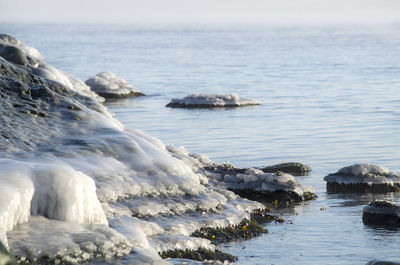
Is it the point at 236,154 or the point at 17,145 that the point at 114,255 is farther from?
the point at 236,154

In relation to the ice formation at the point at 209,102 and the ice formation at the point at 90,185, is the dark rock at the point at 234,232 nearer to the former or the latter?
the ice formation at the point at 90,185

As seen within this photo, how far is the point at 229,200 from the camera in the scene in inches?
561

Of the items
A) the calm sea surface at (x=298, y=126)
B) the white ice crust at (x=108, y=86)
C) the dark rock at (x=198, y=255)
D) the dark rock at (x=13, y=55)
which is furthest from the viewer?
the white ice crust at (x=108, y=86)

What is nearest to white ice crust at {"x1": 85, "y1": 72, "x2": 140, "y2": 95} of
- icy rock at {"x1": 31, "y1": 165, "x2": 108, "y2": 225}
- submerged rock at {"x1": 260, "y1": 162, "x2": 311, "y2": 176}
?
submerged rock at {"x1": 260, "y1": 162, "x2": 311, "y2": 176}

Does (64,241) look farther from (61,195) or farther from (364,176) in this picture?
(364,176)

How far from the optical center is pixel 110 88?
1496 inches

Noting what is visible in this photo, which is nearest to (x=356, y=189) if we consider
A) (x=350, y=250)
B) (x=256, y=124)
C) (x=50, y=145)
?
(x=350, y=250)

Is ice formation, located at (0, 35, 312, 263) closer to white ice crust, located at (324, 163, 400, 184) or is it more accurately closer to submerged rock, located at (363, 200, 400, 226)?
white ice crust, located at (324, 163, 400, 184)

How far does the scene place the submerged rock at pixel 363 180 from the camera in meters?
16.0

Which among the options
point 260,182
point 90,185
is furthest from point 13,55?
point 90,185

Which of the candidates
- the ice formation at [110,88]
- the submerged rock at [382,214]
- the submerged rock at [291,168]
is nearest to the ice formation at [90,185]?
the submerged rock at [291,168]

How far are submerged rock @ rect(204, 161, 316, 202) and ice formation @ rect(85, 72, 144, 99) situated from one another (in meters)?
22.5

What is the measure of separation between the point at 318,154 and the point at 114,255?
11635 mm

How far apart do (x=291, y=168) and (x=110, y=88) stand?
21.5 m
